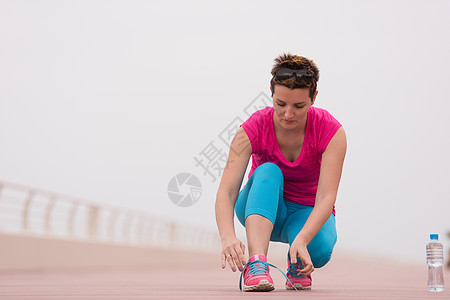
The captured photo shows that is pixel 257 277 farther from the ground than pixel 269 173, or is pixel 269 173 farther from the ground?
pixel 269 173

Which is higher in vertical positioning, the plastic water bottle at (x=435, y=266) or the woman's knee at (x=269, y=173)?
the woman's knee at (x=269, y=173)

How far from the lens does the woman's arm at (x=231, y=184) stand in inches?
134

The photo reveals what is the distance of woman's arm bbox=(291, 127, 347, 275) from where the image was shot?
3.29 m

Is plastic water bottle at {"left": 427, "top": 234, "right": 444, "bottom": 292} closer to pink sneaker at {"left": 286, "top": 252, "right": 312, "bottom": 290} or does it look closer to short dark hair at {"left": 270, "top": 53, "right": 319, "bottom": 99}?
pink sneaker at {"left": 286, "top": 252, "right": 312, "bottom": 290}

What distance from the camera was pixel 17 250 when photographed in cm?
777

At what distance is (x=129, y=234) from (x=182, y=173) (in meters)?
7.20

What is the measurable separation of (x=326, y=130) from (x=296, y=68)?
42 centimetres

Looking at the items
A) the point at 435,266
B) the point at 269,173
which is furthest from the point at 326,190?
the point at 435,266

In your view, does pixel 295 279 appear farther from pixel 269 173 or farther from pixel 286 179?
pixel 269 173

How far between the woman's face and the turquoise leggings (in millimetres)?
249

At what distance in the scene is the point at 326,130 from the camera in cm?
369

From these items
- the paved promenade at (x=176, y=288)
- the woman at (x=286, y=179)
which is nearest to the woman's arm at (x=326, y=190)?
the woman at (x=286, y=179)

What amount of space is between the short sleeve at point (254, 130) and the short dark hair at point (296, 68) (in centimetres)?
30

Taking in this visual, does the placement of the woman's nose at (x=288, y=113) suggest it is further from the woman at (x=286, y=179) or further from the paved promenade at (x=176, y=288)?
the paved promenade at (x=176, y=288)
